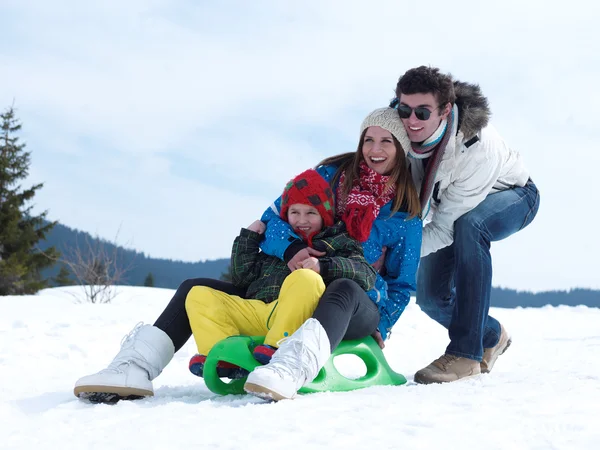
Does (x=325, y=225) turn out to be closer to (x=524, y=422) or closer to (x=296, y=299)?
(x=296, y=299)

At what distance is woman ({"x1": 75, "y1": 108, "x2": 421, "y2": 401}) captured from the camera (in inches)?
97.9

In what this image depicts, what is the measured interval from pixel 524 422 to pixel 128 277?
13.6m

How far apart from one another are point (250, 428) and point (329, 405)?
386mm

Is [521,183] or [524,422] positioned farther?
[521,183]

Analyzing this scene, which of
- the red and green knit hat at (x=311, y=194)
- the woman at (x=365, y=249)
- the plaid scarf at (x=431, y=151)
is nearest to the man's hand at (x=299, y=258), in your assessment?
the woman at (x=365, y=249)

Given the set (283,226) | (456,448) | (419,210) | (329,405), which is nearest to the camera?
(456,448)

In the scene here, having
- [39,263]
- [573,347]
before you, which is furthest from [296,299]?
[39,263]

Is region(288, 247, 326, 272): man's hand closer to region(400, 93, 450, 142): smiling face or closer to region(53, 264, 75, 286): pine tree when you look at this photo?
region(400, 93, 450, 142): smiling face

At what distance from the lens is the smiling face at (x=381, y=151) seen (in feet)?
9.70

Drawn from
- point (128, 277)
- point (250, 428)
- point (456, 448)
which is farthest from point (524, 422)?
point (128, 277)

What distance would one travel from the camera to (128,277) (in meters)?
14.5

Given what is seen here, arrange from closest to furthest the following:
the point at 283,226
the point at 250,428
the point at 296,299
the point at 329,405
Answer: the point at 250,428 → the point at 329,405 → the point at 296,299 → the point at 283,226

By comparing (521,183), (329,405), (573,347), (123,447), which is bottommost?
(123,447)

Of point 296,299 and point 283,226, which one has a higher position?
point 283,226
